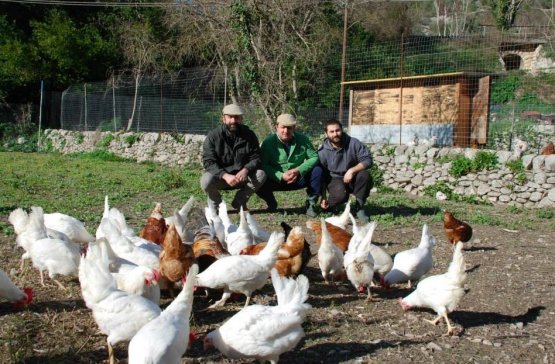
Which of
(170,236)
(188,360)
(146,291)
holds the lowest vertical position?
(188,360)

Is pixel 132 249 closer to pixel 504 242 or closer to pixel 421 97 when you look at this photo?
pixel 504 242

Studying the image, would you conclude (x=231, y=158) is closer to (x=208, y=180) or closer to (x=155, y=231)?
(x=208, y=180)

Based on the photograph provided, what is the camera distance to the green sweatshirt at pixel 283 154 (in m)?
7.55

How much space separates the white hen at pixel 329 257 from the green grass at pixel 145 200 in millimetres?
2492

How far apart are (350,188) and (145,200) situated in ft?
10.9

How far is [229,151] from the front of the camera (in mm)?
7363

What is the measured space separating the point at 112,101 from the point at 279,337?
16.0 meters

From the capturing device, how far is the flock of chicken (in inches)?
127

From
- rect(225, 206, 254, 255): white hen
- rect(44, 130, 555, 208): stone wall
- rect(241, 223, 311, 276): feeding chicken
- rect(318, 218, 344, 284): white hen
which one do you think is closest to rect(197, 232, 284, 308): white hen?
rect(241, 223, 311, 276): feeding chicken

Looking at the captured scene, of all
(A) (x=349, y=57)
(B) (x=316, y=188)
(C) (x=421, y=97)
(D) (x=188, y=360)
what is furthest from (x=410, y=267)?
(A) (x=349, y=57)

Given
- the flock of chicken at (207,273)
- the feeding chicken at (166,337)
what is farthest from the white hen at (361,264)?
the feeding chicken at (166,337)

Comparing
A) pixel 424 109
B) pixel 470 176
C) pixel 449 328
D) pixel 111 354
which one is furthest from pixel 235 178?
pixel 424 109

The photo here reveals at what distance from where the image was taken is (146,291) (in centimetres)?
379

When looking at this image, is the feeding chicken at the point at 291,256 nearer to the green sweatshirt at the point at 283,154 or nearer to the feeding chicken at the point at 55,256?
the feeding chicken at the point at 55,256
